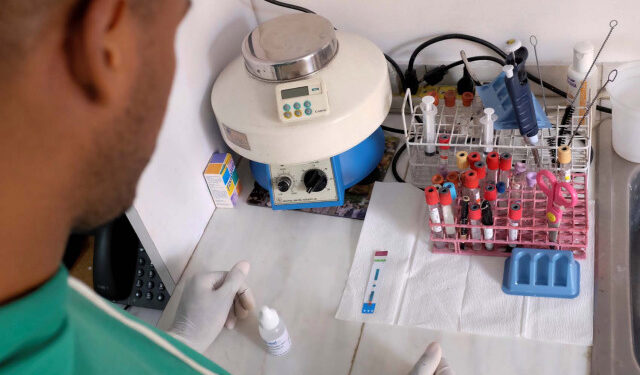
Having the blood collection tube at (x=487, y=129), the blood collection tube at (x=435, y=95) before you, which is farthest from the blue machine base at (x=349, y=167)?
the blood collection tube at (x=487, y=129)

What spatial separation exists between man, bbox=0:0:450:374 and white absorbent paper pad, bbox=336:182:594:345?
1.89 feet

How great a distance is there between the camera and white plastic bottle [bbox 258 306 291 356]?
99 centimetres

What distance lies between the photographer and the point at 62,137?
458 millimetres

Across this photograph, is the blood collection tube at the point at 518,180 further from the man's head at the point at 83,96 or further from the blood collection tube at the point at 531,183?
the man's head at the point at 83,96

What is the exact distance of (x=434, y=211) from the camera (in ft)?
3.50

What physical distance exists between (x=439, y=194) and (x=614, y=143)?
0.39 meters

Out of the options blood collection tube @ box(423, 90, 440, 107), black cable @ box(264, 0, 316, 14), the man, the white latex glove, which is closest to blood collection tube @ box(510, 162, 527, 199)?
blood collection tube @ box(423, 90, 440, 107)

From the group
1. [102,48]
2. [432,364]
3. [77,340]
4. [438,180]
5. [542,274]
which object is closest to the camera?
[102,48]

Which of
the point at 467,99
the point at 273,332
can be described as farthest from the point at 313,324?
the point at 467,99

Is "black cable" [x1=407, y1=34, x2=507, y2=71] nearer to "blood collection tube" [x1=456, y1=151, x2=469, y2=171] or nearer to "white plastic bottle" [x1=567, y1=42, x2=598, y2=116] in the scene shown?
"white plastic bottle" [x1=567, y1=42, x2=598, y2=116]

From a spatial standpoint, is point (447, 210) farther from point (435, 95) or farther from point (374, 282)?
point (435, 95)

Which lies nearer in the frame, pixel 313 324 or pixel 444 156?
pixel 313 324

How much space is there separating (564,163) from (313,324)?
19.9 inches

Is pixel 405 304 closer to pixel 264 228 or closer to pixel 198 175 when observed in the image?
pixel 264 228
